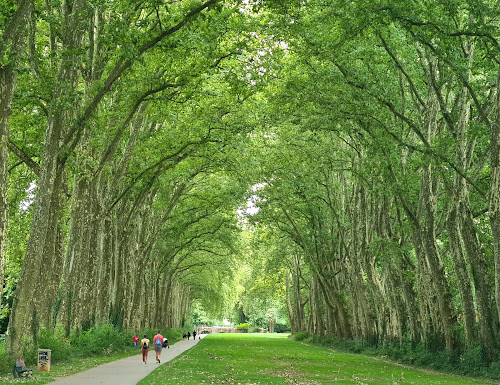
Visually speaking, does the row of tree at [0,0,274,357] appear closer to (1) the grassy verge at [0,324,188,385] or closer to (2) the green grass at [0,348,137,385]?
(1) the grassy verge at [0,324,188,385]

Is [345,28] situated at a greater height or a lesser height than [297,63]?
lesser

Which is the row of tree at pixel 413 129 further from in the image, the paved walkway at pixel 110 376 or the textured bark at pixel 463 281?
the paved walkway at pixel 110 376

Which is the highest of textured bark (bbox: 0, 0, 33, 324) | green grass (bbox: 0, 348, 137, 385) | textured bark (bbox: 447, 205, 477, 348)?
textured bark (bbox: 0, 0, 33, 324)

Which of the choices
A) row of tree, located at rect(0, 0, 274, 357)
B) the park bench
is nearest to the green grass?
the park bench

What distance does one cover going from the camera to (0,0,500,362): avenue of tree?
1475cm

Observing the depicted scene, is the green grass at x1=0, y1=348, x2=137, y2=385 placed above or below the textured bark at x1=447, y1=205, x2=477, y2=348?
below

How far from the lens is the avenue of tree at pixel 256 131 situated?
14.8 metres

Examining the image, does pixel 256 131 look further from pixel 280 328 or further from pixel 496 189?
pixel 280 328

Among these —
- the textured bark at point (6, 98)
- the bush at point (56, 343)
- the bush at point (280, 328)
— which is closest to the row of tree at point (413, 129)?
the textured bark at point (6, 98)

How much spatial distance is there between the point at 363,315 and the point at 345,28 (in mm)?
20988

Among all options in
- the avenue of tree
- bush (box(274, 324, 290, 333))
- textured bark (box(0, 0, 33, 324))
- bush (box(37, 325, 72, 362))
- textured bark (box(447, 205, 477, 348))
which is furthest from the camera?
bush (box(274, 324, 290, 333))

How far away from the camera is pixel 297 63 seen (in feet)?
65.9

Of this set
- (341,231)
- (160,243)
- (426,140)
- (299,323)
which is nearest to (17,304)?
(426,140)

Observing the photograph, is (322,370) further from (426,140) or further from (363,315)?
(363,315)
